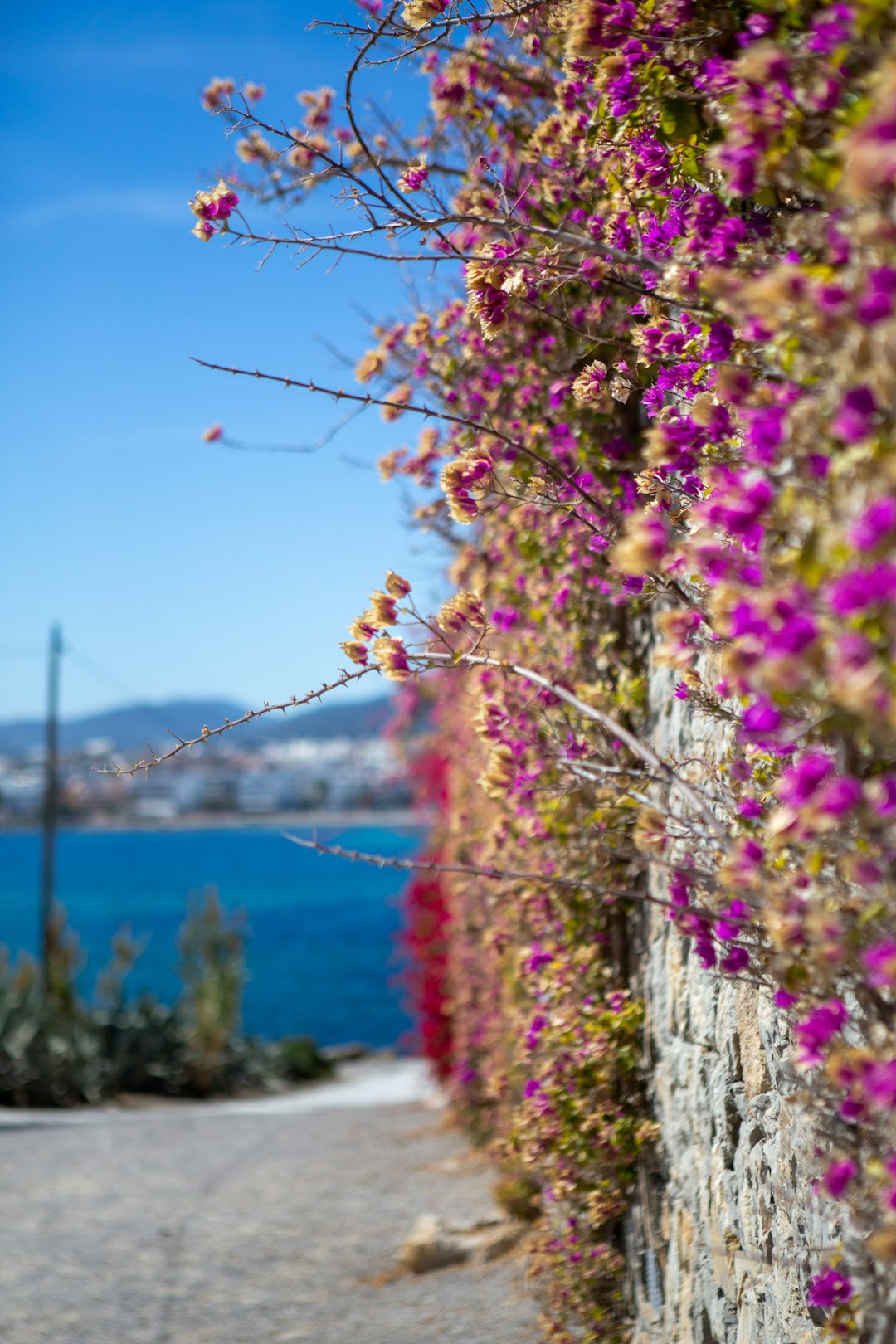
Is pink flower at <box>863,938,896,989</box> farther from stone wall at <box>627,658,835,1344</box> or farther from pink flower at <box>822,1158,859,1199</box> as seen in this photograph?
stone wall at <box>627,658,835,1344</box>

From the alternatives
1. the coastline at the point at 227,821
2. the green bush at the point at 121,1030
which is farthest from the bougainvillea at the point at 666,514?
the coastline at the point at 227,821

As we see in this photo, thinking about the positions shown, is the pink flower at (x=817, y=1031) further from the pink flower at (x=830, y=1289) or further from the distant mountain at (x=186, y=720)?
the distant mountain at (x=186, y=720)

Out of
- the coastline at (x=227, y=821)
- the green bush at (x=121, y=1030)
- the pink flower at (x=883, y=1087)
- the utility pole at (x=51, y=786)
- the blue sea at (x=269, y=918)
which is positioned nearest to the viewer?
the pink flower at (x=883, y=1087)

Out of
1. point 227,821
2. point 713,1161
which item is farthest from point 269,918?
point 227,821

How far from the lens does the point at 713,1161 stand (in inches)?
102

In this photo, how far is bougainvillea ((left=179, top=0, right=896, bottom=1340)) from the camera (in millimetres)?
1197

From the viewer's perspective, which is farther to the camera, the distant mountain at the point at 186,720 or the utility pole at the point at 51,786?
the distant mountain at the point at 186,720

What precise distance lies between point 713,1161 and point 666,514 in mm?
1479

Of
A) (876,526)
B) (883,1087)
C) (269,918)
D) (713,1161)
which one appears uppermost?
(876,526)

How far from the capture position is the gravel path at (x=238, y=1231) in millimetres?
4414

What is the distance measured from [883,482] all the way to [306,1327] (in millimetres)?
4341

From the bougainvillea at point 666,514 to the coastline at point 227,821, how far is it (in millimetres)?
103019

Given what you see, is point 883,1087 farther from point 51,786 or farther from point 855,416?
point 51,786

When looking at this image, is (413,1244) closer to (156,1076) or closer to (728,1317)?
(728,1317)
